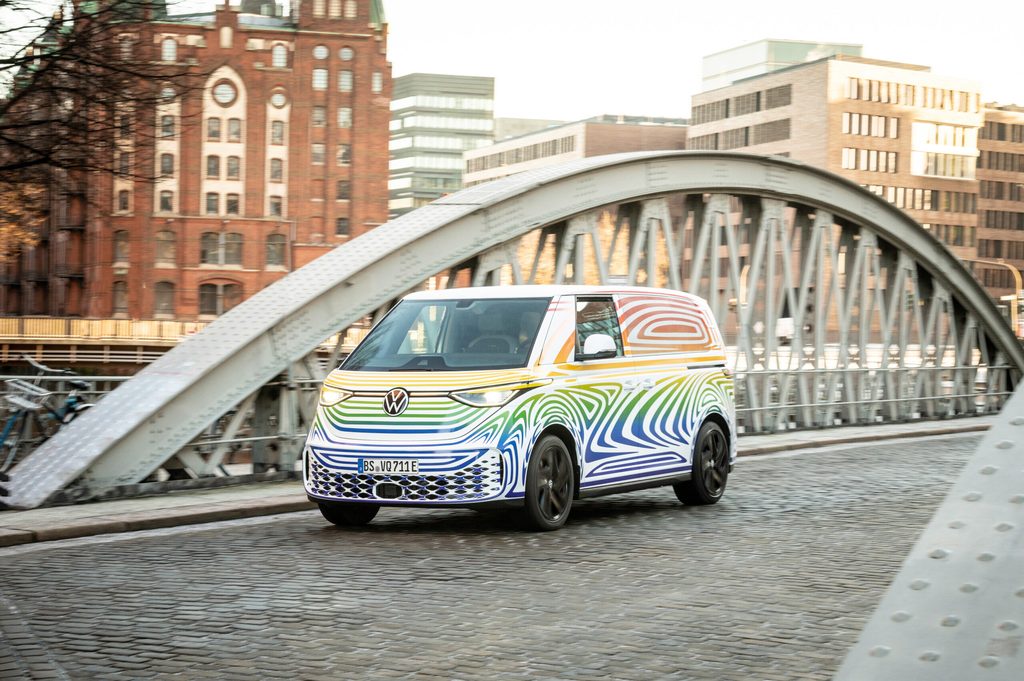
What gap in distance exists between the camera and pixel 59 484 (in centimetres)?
1170

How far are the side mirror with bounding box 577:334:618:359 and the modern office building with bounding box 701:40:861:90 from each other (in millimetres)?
133593

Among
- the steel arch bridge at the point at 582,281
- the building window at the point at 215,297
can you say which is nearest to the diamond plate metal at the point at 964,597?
the steel arch bridge at the point at 582,281

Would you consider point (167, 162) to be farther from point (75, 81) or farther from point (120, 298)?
point (75, 81)

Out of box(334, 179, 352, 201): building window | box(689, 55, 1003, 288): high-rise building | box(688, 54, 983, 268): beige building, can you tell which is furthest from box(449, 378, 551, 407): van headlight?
box(688, 54, 983, 268): beige building

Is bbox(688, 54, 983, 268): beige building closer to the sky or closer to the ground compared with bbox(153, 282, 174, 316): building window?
closer to the sky

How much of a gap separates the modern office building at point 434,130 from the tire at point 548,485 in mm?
169845

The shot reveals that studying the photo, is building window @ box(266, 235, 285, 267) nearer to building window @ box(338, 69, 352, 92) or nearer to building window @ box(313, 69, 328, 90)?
building window @ box(313, 69, 328, 90)

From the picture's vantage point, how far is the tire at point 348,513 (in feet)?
34.4

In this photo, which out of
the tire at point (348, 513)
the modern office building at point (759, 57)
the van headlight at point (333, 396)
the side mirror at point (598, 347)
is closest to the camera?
the van headlight at point (333, 396)

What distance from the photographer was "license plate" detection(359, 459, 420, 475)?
986 cm

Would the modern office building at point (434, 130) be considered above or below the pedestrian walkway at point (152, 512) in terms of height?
above

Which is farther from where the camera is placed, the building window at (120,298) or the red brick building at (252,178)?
the building window at (120,298)

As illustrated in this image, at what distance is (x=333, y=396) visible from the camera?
34.3 ft

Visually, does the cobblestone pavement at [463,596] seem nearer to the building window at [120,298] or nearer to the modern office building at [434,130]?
the building window at [120,298]
